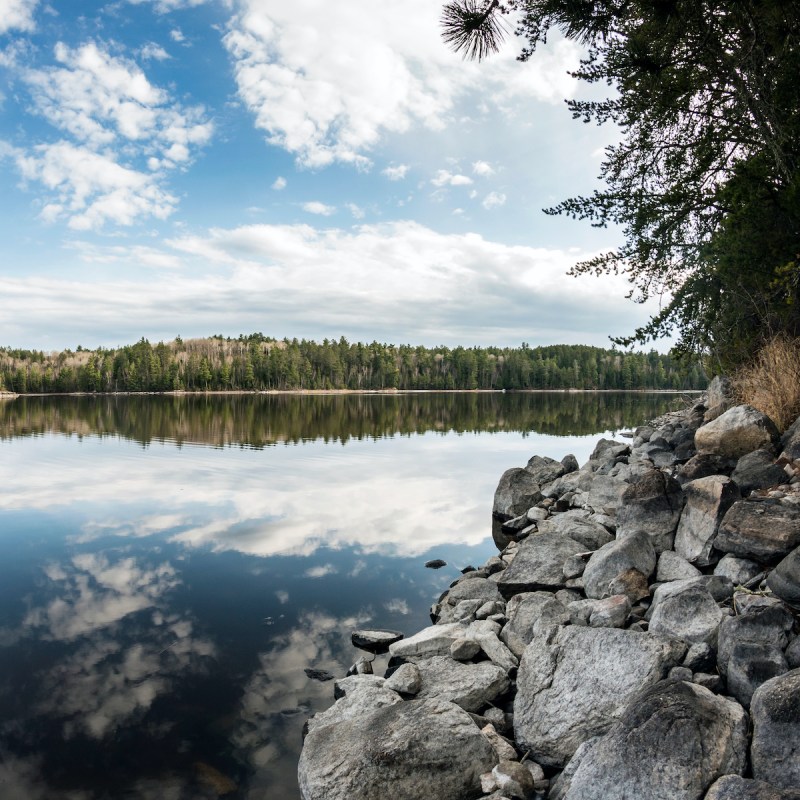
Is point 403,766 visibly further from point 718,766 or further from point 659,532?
point 659,532

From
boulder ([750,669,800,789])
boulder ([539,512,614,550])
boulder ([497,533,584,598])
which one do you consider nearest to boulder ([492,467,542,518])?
boulder ([539,512,614,550])

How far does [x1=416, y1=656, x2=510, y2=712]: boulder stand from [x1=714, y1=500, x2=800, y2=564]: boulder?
10.00 ft

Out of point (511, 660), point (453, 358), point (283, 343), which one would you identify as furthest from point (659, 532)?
point (283, 343)

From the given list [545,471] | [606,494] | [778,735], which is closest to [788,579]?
[778,735]

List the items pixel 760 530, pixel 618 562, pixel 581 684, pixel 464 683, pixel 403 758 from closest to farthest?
pixel 403 758 < pixel 581 684 < pixel 464 683 < pixel 760 530 < pixel 618 562

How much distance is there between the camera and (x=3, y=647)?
8.05 meters

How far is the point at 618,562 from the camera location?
7480 mm

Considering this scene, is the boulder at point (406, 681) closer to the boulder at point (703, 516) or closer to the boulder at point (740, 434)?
the boulder at point (703, 516)

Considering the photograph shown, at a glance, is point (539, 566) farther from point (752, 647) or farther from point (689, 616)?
point (752, 647)

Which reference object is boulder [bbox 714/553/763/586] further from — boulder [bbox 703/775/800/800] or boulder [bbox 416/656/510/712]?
boulder [bbox 703/775/800/800]

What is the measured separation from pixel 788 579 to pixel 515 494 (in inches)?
388

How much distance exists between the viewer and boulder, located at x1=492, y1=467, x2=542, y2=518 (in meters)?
15.3

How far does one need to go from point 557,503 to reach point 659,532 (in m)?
5.64

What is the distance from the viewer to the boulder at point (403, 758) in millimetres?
4570
